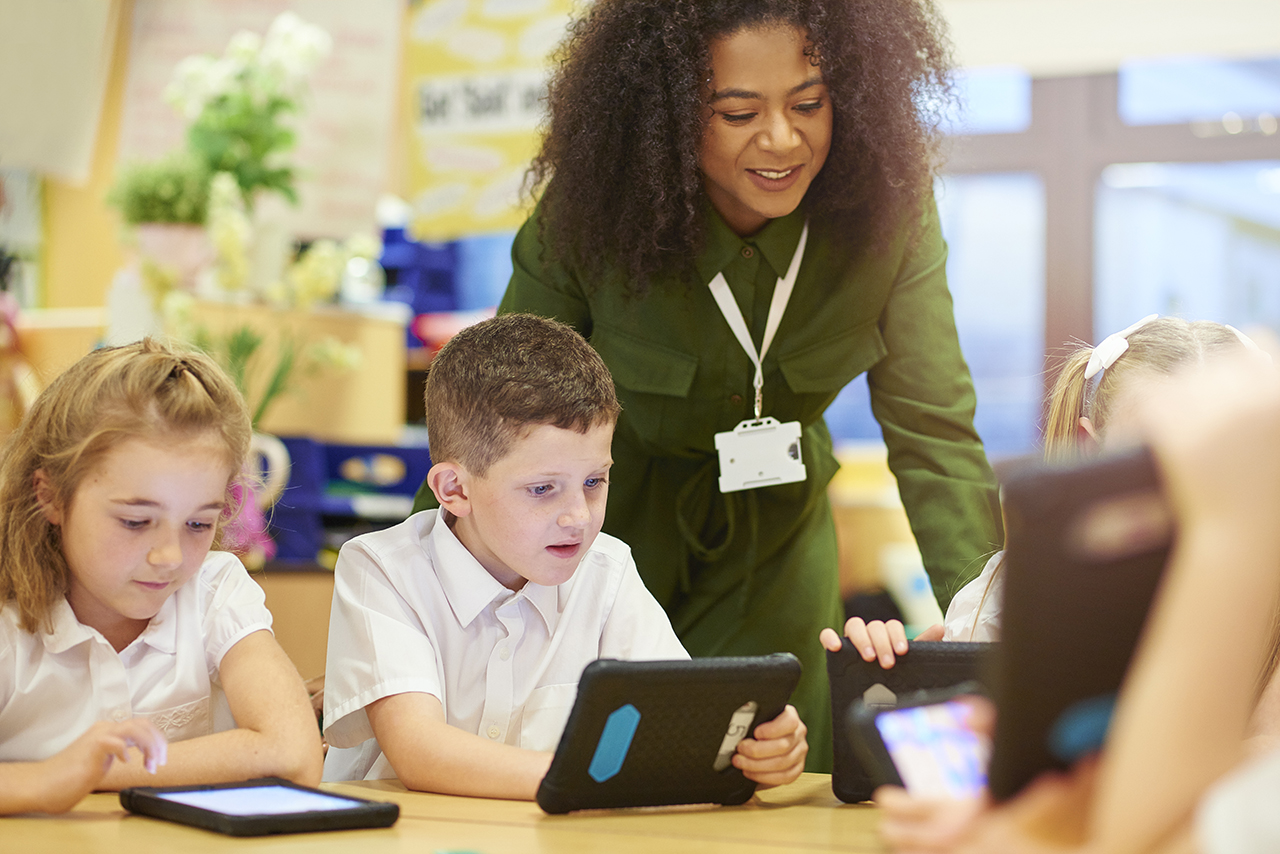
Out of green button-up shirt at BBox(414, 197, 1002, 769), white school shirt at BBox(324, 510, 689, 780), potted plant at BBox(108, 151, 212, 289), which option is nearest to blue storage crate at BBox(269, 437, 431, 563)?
potted plant at BBox(108, 151, 212, 289)

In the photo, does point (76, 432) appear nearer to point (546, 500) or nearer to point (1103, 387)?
point (546, 500)

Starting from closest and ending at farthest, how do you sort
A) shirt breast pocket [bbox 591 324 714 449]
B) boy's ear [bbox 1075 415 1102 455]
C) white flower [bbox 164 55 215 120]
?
boy's ear [bbox 1075 415 1102 455] < shirt breast pocket [bbox 591 324 714 449] < white flower [bbox 164 55 215 120]

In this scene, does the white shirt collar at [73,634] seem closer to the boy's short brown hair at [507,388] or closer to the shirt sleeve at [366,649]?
the shirt sleeve at [366,649]

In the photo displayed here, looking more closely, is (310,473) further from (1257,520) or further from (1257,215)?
(1257,215)

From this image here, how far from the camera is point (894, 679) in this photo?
105 centimetres

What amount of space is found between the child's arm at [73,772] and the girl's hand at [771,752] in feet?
1.44

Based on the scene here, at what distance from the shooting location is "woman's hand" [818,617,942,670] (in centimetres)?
105

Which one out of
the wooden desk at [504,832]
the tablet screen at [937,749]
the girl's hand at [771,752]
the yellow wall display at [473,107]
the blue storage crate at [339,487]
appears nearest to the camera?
the tablet screen at [937,749]

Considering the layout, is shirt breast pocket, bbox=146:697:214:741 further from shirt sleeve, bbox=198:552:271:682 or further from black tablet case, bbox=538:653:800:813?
black tablet case, bbox=538:653:800:813

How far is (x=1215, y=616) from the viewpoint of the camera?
1.61 feet

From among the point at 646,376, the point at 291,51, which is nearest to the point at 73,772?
the point at 646,376

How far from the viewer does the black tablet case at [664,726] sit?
0.91m

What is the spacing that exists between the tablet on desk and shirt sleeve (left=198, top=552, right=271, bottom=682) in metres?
0.23

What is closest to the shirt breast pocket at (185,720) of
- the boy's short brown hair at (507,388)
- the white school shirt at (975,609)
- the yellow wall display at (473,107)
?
the boy's short brown hair at (507,388)
